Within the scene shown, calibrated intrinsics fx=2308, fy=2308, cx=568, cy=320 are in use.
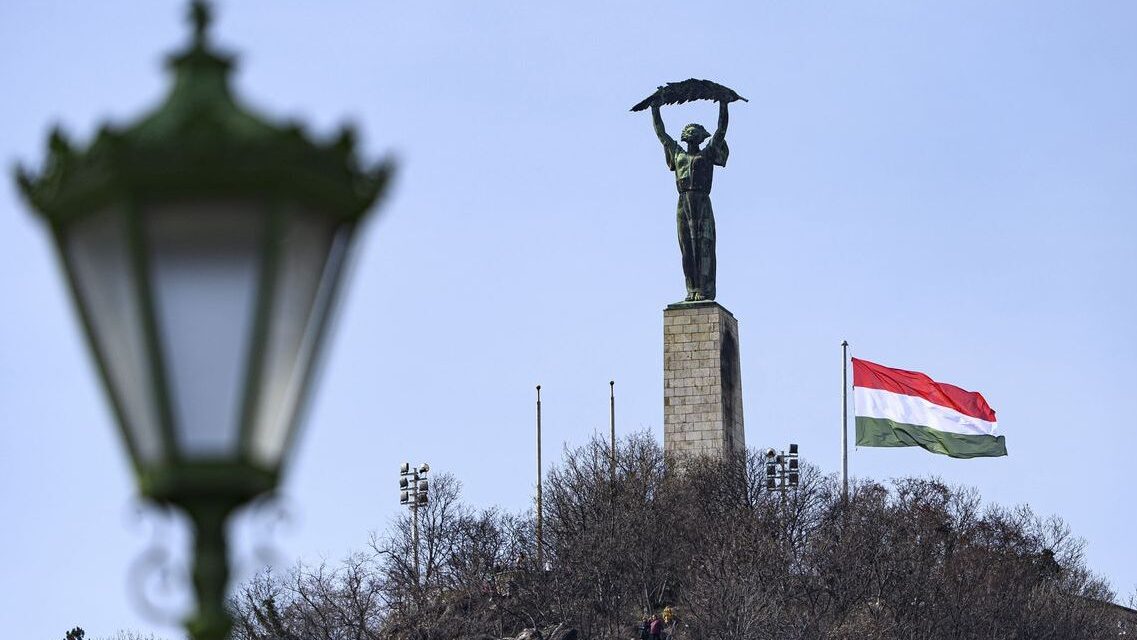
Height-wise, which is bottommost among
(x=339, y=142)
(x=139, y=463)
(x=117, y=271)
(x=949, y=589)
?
(x=139, y=463)

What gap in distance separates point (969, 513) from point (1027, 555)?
115 inches

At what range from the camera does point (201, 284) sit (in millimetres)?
4859

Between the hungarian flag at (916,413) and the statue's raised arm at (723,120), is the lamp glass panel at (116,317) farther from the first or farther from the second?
the statue's raised arm at (723,120)

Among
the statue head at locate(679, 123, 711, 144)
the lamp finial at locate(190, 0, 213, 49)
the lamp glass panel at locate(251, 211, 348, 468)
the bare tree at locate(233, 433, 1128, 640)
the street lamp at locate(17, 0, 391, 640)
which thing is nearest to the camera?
the street lamp at locate(17, 0, 391, 640)

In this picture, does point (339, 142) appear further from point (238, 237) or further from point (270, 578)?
point (270, 578)

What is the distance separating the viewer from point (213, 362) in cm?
489

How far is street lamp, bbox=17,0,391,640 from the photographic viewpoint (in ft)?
15.9

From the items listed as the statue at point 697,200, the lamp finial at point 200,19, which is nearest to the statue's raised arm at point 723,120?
the statue at point 697,200

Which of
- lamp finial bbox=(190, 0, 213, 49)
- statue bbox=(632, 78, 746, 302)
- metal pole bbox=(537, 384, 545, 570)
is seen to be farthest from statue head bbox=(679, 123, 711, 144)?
lamp finial bbox=(190, 0, 213, 49)

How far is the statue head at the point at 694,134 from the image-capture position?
78500mm

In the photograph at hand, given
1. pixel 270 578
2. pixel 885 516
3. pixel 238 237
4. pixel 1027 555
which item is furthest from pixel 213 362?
pixel 1027 555

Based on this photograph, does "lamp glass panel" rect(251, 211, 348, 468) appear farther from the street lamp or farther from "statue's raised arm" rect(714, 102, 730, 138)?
"statue's raised arm" rect(714, 102, 730, 138)

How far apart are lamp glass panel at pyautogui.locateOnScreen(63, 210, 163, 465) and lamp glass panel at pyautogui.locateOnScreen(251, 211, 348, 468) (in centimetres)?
24

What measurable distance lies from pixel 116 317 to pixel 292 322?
0.37m
